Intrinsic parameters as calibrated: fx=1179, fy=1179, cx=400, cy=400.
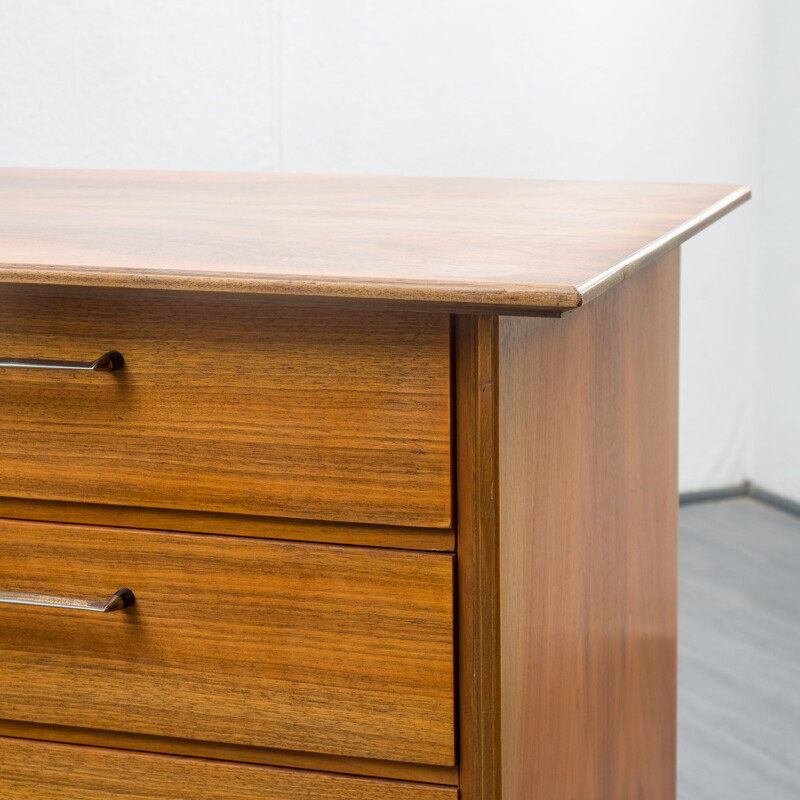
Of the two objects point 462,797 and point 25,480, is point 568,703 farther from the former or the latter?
point 25,480

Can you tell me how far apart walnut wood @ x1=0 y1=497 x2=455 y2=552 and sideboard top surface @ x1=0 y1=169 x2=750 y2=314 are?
20 centimetres

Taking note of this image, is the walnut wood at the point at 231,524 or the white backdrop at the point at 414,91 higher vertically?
the white backdrop at the point at 414,91

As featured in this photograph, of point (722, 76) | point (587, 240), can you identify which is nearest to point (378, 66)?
point (722, 76)

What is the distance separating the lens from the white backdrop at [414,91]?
9.64ft

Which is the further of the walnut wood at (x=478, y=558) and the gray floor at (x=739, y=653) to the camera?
the gray floor at (x=739, y=653)

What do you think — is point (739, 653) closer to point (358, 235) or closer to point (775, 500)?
point (775, 500)

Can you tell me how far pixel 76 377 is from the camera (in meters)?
0.96

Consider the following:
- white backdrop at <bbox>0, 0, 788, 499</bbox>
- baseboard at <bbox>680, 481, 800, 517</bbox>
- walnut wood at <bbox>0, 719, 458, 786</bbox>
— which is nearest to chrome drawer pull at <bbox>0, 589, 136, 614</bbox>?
walnut wood at <bbox>0, 719, 458, 786</bbox>

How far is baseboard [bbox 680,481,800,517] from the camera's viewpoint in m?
3.36

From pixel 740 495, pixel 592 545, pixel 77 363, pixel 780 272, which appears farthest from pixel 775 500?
pixel 77 363

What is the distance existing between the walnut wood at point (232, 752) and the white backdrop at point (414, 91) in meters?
2.17

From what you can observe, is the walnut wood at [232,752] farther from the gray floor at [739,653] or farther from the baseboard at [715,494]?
the baseboard at [715,494]

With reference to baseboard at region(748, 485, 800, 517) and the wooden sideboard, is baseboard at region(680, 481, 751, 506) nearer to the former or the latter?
baseboard at region(748, 485, 800, 517)

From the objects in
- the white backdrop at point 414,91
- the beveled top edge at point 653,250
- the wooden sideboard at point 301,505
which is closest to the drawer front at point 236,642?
the wooden sideboard at point 301,505
